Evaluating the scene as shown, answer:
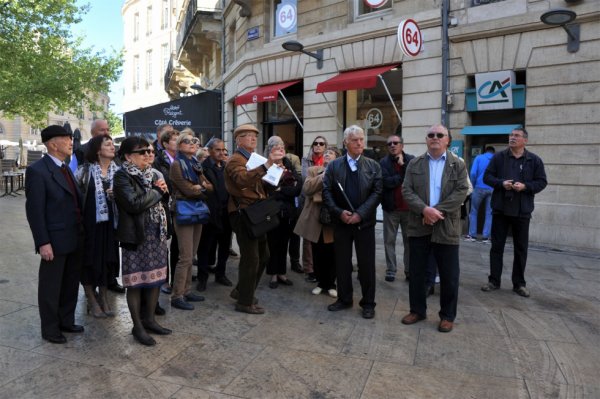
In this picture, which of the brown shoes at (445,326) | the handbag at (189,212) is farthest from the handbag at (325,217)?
the brown shoes at (445,326)

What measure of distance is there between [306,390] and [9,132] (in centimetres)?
6173

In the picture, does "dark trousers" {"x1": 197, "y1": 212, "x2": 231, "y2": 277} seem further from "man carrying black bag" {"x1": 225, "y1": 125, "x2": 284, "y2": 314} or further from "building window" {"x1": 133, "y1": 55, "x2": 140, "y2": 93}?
"building window" {"x1": 133, "y1": 55, "x2": 140, "y2": 93}

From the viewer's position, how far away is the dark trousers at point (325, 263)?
5469 mm

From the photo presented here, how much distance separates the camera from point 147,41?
44250 millimetres

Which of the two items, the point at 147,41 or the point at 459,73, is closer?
the point at 459,73

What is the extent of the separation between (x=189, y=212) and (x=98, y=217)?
33.7 inches

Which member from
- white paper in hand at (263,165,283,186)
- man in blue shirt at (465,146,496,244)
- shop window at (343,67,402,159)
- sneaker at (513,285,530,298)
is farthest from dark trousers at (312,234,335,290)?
shop window at (343,67,402,159)

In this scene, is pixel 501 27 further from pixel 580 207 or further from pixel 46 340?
pixel 46 340

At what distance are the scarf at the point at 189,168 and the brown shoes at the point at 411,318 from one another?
254 centimetres

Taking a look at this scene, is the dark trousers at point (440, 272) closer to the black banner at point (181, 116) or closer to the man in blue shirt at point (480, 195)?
the man in blue shirt at point (480, 195)

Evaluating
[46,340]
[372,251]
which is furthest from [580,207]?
[46,340]

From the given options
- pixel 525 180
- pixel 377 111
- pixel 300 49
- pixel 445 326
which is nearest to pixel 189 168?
pixel 445 326

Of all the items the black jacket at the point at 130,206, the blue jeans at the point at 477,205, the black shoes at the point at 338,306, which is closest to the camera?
the black jacket at the point at 130,206

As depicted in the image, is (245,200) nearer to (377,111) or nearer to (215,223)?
(215,223)
